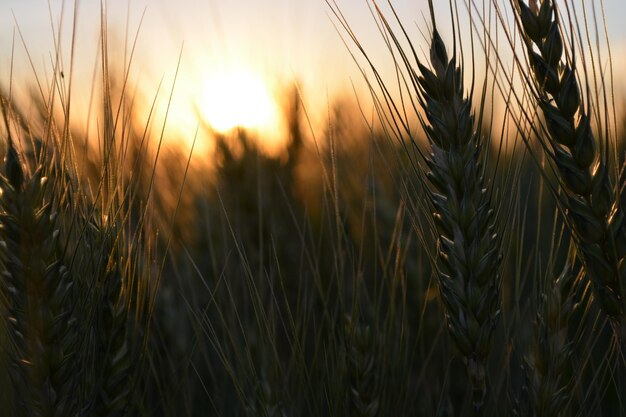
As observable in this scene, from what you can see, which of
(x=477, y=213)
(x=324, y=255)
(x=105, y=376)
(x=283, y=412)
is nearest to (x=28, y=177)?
(x=105, y=376)

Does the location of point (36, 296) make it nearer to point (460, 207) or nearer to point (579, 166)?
point (460, 207)

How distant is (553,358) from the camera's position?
1.27 meters

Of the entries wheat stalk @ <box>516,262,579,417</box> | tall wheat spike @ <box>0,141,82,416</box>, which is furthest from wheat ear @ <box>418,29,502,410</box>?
tall wheat spike @ <box>0,141,82,416</box>

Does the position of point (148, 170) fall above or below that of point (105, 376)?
above

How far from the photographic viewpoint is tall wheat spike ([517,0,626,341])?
4.03 feet

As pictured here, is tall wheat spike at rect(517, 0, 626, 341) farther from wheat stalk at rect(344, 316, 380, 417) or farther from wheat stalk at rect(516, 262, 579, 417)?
wheat stalk at rect(344, 316, 380, 417)

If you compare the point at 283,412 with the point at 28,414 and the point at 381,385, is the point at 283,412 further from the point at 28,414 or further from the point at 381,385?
the point at 28,414

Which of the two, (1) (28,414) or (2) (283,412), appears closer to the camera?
(1) (28,414)

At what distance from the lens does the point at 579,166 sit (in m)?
1.24

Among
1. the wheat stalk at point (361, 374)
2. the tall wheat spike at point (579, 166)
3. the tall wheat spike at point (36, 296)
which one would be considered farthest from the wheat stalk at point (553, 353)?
the tall wheat spike at point (36, 296)

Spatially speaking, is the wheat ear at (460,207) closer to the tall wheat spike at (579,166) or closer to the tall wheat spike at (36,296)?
the tall wheat spike at (579,166)

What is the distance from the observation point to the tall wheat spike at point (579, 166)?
1.23 meters

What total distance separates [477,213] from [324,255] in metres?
0.99

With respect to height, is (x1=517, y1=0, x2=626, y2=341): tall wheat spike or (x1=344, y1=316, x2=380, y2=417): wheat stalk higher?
(x1=517, y1=0, x2=626, y2=341): tall wheat spike
